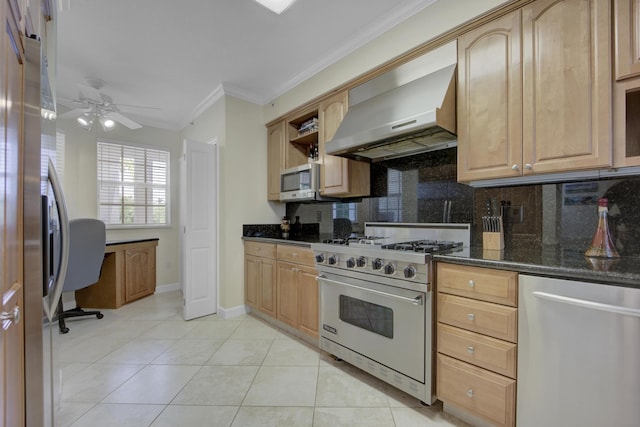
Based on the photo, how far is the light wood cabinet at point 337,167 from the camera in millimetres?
2559

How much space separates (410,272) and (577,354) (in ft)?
2.48

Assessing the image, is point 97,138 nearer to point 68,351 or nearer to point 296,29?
point 68,351

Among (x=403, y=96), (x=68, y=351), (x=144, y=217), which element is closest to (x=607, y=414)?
(x=403, y=96)

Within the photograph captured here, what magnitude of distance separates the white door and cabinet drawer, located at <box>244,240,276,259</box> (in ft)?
1.30

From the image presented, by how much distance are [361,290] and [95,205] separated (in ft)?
13.1

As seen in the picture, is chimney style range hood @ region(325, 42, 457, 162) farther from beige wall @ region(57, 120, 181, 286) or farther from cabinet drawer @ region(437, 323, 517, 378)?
beige wall @ region(57, 120, 181, 286)

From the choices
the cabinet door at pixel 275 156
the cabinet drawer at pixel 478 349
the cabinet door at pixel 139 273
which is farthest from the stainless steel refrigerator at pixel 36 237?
the cabinet door at pixel 139 273

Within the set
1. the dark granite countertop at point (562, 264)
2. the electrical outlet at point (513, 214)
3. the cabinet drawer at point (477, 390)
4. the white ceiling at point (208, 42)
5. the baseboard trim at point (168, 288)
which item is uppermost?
the white ceiling at point (208, 42)

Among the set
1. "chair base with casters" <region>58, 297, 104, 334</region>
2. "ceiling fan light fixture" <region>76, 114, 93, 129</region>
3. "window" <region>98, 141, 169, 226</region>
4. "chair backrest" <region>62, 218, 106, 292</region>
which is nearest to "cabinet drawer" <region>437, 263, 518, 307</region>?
"chair backrest" <region>62, 218, 106, 292</region>

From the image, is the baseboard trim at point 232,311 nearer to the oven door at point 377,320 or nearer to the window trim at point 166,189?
the oven door at point 377,320

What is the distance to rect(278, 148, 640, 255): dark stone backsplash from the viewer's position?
1496mm

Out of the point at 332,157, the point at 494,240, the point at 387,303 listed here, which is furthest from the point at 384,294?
the point at 332,157

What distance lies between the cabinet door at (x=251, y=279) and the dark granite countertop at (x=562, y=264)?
6.83 feet

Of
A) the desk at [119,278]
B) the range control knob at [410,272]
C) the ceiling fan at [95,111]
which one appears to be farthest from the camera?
the desk at [119,278]
